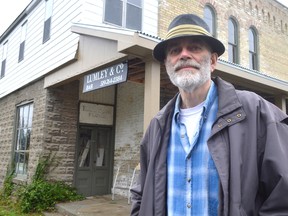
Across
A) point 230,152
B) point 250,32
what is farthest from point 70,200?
point 250,32

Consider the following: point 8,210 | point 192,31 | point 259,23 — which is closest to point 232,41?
point 259,23

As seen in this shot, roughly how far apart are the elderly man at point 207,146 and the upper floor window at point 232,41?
1024cm

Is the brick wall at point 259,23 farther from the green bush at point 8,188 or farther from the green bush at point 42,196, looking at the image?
the green bush at point 8,188

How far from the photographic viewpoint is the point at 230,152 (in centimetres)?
170

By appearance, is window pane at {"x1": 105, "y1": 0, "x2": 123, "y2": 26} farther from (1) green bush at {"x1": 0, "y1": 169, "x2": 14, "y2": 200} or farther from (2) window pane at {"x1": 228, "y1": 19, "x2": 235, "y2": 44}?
(1) green bush at {"x1": 0, "y1": 169, "x2": 14, "y2": 200}

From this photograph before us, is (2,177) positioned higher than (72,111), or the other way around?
(72,111)

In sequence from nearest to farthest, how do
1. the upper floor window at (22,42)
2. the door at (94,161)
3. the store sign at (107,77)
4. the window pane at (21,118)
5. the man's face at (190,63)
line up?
the man's face at (190,63)
the store sign at (107,77)
the door at (94,161)
the window pane at (21,118)
the upper floor window at (22,42)

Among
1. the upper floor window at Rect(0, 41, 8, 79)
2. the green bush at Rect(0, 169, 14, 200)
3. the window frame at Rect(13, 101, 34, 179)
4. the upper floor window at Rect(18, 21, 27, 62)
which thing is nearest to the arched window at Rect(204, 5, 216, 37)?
the window frame at Rect(13, 101, 34, 179)

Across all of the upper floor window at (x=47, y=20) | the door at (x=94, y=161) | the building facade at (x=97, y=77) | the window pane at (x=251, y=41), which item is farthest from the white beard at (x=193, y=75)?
the window pane at (x=251, y=41)

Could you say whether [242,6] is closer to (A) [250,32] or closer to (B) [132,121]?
(A) [250,32]

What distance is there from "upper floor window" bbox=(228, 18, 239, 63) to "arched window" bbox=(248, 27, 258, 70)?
923 millimetres

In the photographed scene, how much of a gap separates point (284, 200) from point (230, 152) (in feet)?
1.09

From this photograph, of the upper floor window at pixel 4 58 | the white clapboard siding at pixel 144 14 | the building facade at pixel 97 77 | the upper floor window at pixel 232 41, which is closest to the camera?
the building facade at pixel 97 77

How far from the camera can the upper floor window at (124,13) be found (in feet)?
29.1
